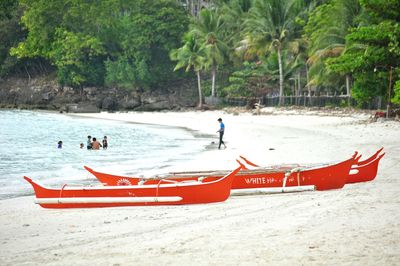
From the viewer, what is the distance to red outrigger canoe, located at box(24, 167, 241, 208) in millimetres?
8844

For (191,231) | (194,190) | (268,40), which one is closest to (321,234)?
(191,231)

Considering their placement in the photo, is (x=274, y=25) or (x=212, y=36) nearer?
(x=274, y=25)

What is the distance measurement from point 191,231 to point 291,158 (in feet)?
29.1

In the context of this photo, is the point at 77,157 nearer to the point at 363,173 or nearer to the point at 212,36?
the point at 363,173

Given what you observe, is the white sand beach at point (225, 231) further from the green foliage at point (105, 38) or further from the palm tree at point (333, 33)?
the green foliage at point (105, 38)

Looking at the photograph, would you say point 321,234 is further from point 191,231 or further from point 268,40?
point 268,40

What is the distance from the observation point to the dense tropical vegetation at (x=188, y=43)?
39.2 metres

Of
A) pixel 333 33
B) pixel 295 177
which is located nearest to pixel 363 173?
pixel 295 177

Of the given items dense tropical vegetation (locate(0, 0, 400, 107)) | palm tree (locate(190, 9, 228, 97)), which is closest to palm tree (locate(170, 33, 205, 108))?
dense tropical vegetation (locate(0, 0, 400, 107))

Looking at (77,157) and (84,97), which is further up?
(84,97)

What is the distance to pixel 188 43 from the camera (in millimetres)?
52188

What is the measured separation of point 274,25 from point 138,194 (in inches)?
1435

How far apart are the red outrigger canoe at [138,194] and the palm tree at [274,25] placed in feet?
115

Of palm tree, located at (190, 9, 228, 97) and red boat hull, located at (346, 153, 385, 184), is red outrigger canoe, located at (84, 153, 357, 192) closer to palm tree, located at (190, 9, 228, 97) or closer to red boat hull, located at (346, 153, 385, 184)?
red boat hull, located at (346, 153, 385, 184)
